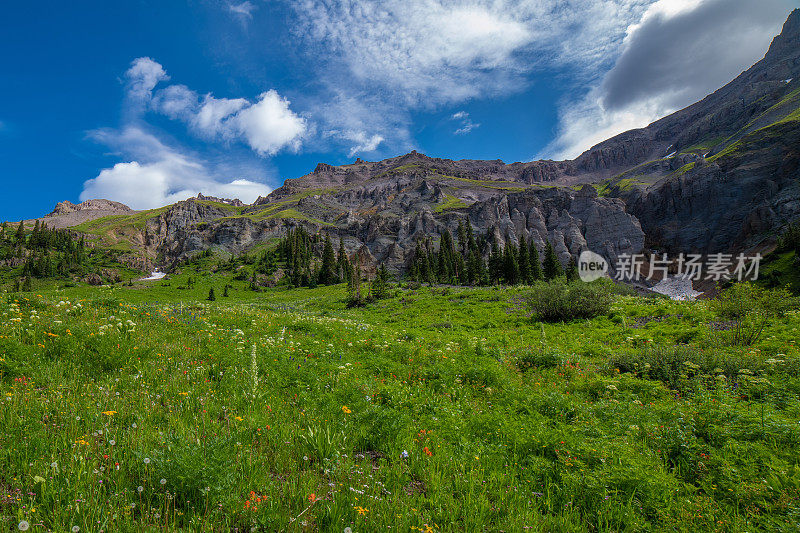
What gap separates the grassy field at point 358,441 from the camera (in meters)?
3.12

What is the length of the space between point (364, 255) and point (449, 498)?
146m

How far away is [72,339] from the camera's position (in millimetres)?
6512

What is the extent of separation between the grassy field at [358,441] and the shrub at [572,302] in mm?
12455

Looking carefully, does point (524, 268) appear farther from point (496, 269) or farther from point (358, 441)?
point (358, 441)

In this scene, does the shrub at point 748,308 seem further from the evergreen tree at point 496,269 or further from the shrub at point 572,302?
the evergreen tree at point 496,269

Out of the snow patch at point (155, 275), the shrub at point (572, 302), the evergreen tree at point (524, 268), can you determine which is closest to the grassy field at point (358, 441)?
the shrub at point (572, 302)

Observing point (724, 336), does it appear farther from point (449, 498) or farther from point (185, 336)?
point (185, 336)

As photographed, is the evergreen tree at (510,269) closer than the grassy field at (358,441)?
No

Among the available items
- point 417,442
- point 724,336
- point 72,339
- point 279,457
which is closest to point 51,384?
point 72,339

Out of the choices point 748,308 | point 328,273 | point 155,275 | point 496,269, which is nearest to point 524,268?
point 496,269

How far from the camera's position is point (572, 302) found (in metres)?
21.3

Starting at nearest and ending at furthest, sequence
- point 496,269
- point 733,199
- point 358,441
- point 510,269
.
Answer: point 358,441 < point 510,269 < point 496,269 < point 733,199

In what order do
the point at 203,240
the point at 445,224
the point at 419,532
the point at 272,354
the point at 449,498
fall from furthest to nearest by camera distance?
the point at 203,240
the point at 445,224
the point at 272,354
the point at 449,498
the point at 419,532

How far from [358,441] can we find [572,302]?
68.6 feet
